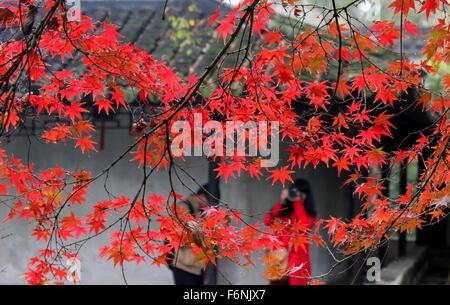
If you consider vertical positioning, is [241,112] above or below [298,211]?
above

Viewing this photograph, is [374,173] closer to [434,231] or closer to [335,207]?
[335,207]

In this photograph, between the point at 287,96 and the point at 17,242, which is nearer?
the point at 287,96

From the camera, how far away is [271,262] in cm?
573

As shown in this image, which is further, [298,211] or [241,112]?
[298,211]

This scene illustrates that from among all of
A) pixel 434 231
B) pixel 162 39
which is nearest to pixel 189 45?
pixel 162 39

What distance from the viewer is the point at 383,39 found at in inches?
173

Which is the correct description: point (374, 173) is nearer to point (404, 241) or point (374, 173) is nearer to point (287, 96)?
point (404, 241)

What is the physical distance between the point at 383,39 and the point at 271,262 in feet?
6.80

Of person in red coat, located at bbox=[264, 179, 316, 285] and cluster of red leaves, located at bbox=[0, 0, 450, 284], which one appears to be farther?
person in red coat, located at bbox=[264, 179, 316, 285]

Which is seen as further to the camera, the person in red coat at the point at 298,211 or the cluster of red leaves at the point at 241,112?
the person in red coat at the point at 298,211

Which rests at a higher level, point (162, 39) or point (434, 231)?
point (162, 39)
